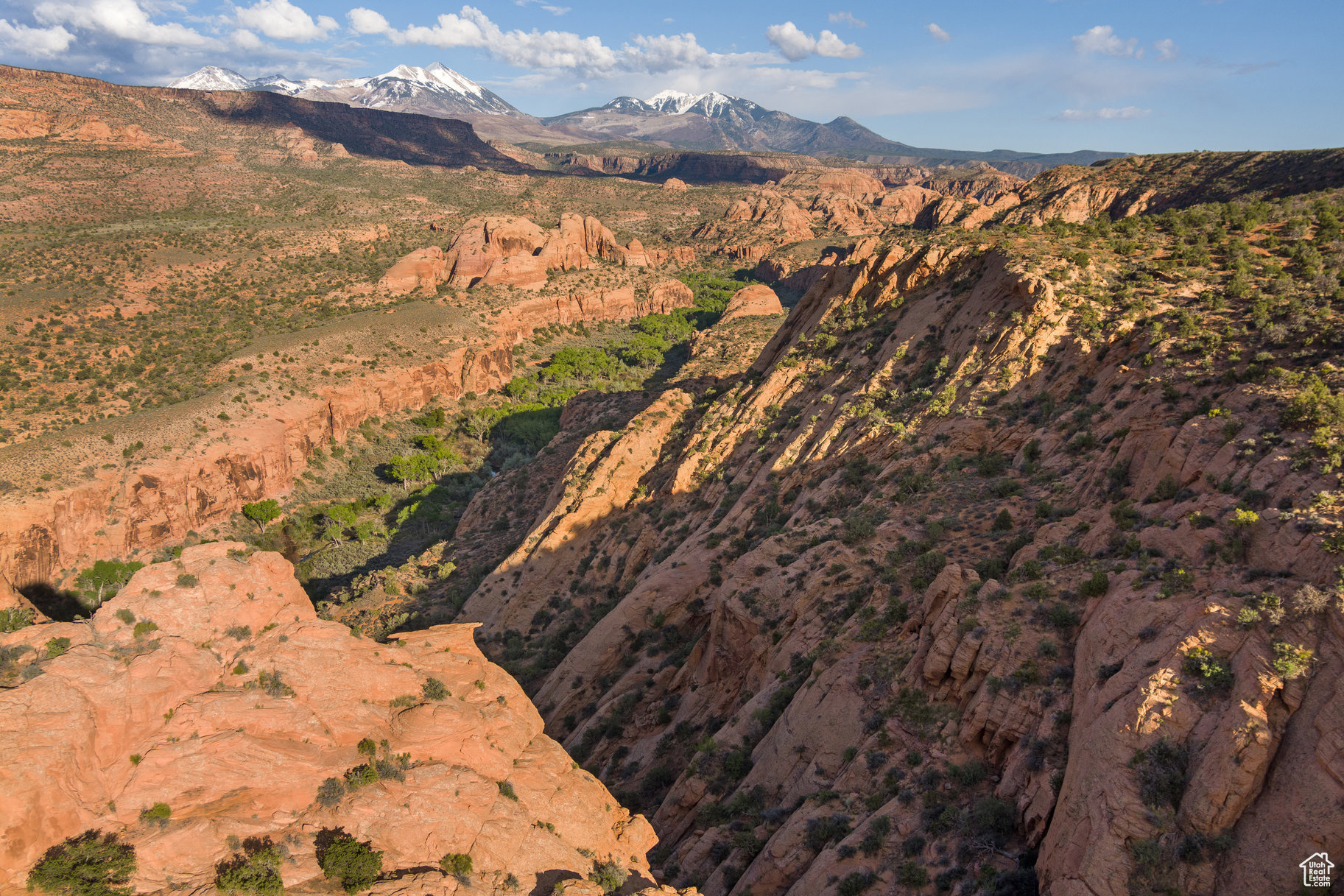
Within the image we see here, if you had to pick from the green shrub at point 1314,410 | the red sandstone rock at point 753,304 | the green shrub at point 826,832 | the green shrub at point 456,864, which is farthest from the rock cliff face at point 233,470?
the green shrub at point 1314,410

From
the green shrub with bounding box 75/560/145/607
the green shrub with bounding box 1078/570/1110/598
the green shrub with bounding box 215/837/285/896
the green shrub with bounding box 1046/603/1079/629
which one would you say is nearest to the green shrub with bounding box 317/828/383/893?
the green shrub with bounding box 215/837/285/896

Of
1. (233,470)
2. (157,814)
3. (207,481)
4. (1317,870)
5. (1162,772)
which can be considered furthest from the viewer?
(233,470)

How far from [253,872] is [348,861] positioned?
177 cm

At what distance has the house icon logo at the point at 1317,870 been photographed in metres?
8.45

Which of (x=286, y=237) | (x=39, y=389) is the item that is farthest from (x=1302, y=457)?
(x=286, y=237)

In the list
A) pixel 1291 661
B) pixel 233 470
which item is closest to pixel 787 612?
pixel 1291 661

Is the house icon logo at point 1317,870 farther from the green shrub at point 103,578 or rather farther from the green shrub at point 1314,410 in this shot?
the green shrub at point 103,578

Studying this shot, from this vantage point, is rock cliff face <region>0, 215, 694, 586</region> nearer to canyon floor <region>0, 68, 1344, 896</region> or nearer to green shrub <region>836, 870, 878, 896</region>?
canyon floor <region>0, 68, 1344, 896</region>

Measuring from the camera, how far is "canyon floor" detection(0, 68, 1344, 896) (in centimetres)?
1189

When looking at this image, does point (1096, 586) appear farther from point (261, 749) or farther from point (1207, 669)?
point (261, 749)

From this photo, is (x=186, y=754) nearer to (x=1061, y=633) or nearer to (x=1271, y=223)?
(x=1061, y=633)

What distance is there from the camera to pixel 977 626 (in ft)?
50.9

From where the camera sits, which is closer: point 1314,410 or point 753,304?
point 1314,410

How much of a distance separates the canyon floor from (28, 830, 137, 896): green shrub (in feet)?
0.57
